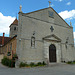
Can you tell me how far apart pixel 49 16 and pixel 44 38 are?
456cm

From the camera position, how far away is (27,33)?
1351 cm

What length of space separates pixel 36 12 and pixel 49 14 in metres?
2.89

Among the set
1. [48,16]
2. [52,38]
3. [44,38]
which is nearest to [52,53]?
[52,38]

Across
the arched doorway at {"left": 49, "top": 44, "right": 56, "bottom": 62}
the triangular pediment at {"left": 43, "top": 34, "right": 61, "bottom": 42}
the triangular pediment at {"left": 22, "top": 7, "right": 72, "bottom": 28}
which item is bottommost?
the arched doorway at {"left": 49, "top": 44, "right": 56, "bottom": 62}

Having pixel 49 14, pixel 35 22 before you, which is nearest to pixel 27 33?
Result: pixel 35 22

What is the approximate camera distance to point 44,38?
48.8ft

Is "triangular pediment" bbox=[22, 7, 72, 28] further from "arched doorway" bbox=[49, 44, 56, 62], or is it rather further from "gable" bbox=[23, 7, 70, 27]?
"arched doorway" bbox=[49, 44, 56, 62]

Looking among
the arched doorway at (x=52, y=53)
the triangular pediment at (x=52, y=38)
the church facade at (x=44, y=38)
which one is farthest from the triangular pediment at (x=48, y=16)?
the arched doorway at (x=52, y=53)

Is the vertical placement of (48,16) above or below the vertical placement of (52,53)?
above

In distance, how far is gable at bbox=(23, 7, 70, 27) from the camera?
592 inches

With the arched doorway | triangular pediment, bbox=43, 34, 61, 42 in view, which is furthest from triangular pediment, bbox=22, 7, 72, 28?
the arched doorway

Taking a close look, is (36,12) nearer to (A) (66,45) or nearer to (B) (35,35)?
(B) (35,35)

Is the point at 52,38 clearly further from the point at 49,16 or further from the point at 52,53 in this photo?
the point at 49,16

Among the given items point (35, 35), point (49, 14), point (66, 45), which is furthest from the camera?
point (66, 45)
